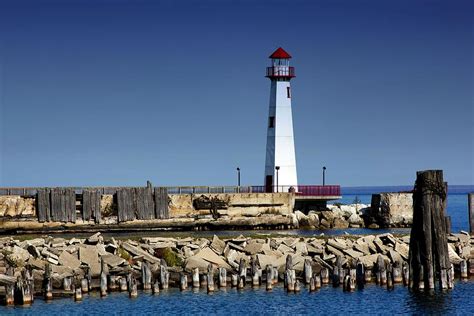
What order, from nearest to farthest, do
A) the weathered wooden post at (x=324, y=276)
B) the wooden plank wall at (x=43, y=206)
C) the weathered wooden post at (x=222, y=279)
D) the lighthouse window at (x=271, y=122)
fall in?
1. the weathered wooden post at (x=222, y=279)
2. the weathered wooden post at (x=324, y=276)
3. the wooden plank wall at (x=43, y=206)
4. the lighthouse window at (x=271, y=122)

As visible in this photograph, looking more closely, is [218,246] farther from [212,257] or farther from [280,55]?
[280,55]

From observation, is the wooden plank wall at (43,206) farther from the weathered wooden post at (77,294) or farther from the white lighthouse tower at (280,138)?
the weathered wooden post at (77,294)

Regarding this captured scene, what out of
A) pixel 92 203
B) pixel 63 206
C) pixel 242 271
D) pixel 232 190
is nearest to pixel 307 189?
pixel 232 190

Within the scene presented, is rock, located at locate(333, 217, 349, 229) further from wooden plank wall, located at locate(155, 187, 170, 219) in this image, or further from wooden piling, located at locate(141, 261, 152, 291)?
wooden piling, located at locate(141, 261, 152, 291)

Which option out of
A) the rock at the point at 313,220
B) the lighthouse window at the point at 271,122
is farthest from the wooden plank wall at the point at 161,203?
the lighthouse window at the point at 271,122

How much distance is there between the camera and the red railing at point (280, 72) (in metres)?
72.3

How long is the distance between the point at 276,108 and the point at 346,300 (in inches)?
1518

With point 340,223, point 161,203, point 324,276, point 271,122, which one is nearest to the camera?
point 324,276

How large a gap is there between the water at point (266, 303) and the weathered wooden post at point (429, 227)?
3.01 feet

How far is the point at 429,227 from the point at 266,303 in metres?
5.83

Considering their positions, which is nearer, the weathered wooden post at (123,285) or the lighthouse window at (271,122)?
the weathered wooden post at (123,285)

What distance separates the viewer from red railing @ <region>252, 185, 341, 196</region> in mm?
70625

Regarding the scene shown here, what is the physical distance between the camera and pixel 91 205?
207 feet

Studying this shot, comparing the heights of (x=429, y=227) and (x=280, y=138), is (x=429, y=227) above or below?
below
